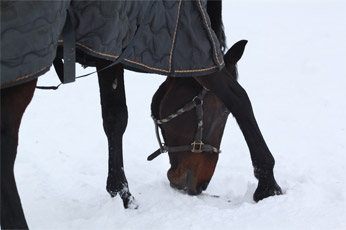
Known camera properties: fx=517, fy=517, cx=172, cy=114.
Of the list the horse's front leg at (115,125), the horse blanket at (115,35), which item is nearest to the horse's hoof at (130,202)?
Answer: the horse's front leg at (115,125)

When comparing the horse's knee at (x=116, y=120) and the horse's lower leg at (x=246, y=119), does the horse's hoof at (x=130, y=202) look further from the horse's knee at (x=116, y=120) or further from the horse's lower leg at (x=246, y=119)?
the horse's lower leg at (x=246, y=119)

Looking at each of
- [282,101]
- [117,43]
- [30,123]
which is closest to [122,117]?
[117,43]

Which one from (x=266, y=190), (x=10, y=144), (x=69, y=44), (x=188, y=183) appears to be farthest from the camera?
(x=188, y=183)

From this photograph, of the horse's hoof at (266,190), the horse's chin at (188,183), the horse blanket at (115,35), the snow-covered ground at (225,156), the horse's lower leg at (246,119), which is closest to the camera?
the horse blanket at (115,35)

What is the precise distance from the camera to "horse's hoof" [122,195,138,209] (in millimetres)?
3295

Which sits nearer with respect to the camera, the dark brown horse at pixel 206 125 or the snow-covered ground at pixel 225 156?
the snow-covered ground at pixel 225 156

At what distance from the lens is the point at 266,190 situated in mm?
3281

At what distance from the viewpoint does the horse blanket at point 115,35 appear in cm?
210

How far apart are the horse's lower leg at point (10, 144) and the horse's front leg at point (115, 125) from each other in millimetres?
1010

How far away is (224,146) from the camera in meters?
4.70

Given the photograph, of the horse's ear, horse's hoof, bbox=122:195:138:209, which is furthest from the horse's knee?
the horse's ear

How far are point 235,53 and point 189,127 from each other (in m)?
0.57

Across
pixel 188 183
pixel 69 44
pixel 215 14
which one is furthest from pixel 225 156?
pixel 69 44

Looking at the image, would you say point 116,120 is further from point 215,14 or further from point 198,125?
point 215,14
